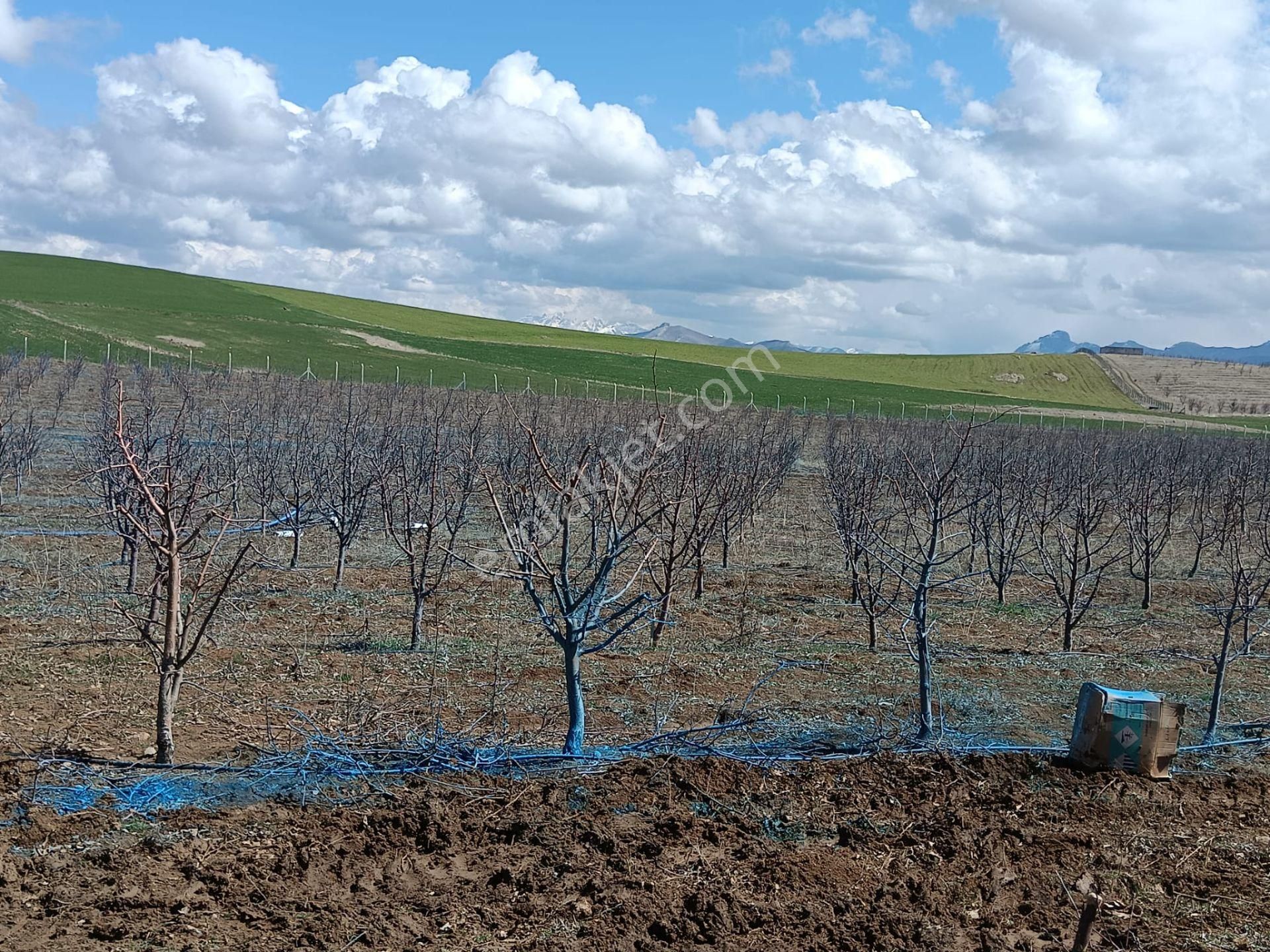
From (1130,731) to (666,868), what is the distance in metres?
3.13

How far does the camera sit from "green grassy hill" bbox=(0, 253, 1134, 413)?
48000 millimetres

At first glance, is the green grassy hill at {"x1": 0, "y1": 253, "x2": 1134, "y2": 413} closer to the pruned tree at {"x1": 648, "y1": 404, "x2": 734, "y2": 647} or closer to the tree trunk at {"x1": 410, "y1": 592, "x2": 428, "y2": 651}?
the pruned tree at {"x1": 648, "y1": 404, "x2": 734, "y2": 647}

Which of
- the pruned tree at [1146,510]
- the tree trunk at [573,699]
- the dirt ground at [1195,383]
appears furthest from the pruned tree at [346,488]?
the dirt ground at [1195,383]

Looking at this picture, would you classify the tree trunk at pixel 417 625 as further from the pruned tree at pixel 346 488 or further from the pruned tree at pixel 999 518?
the pruned tree at pixel 999 518

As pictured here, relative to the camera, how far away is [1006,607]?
495 inches

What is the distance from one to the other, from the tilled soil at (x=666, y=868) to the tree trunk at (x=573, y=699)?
28cm

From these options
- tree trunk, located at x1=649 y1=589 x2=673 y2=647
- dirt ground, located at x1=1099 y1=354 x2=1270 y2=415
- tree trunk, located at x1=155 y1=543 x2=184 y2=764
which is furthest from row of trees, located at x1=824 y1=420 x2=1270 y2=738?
dirt ground, located at x1=1099 y1=354 x2=1270 y2=415

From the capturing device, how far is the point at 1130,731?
581 centimetres

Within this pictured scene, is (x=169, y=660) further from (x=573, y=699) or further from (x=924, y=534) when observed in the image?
(x=924, y=534)

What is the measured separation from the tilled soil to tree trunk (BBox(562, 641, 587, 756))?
0.93 ft

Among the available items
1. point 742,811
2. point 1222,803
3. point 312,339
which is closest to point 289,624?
point 742,811

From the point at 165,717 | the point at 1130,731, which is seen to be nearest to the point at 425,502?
the point at 165,717

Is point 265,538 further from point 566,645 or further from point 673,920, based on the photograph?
point 673,920

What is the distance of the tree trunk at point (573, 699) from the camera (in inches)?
209
